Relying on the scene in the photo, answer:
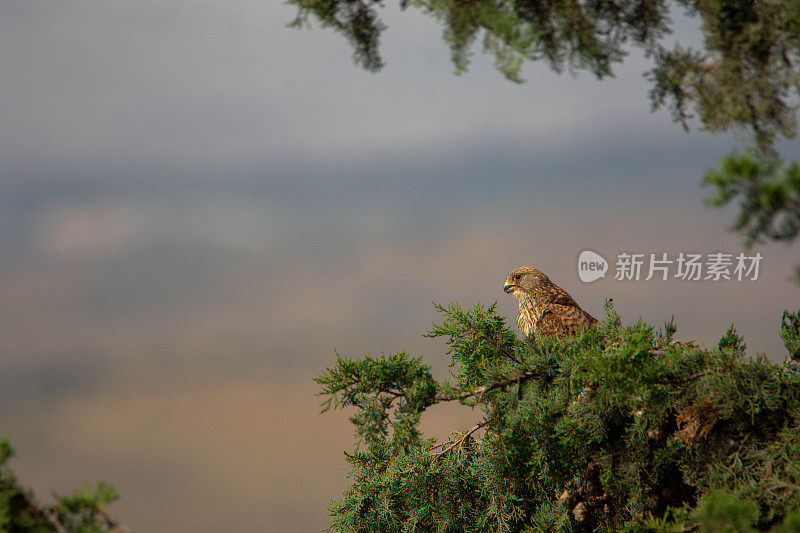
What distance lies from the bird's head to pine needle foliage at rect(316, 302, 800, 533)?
1.99 metres

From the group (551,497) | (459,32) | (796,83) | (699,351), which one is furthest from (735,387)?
(459,32)

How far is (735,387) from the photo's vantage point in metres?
3.65

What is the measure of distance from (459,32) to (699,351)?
7.14 feet

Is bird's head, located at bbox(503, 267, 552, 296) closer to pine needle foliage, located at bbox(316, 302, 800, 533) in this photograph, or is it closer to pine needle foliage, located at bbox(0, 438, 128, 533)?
pine needle foliage, located at bbox(316, 302, 800, 533)

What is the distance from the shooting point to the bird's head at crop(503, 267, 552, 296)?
21.1 ft

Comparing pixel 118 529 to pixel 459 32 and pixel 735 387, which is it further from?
pixel 735 387

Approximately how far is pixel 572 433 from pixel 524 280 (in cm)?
288

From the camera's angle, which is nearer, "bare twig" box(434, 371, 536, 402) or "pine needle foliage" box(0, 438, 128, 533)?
"pine needle foliage" box(0, 438, 128, 533)

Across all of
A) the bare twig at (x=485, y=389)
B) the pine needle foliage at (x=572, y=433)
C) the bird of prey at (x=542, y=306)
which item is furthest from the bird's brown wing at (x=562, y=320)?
the bare twig at (x=485, y=389)

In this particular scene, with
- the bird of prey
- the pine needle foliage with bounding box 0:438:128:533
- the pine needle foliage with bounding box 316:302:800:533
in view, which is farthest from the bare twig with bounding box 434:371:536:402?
the pine needle foliage with bounding box 0:438:128:533

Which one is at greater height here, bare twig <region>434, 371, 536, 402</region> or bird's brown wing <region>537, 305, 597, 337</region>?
bird's brown wing <region>537, 305, 597, 337</region>

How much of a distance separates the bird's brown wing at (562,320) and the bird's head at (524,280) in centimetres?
34

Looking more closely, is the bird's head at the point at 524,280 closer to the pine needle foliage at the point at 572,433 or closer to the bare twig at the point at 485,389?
the pine needle foliage at the point at 572,433

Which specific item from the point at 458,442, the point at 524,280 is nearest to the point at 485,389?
the point at 458,442
